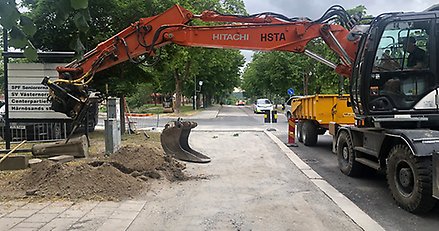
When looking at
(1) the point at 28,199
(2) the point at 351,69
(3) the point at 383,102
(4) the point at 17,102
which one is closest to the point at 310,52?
(2) the point at 351,69

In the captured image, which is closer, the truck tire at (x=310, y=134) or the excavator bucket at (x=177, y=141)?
the excavator bucket at (x=177, y=141)

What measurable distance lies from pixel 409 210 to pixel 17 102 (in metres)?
10.5

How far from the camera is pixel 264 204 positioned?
7.14m

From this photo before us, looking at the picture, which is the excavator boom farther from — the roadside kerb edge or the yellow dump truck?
the yellow dump truck

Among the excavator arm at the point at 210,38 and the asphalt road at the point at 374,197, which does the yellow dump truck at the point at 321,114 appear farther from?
the excavator arm at the point at 210,38

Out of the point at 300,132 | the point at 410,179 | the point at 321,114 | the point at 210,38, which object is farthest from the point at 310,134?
the point at 410,179

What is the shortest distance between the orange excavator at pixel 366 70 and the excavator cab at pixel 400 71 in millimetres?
16

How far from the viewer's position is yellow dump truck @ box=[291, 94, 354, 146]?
13844mm

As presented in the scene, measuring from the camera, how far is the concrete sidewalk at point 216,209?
5910mm

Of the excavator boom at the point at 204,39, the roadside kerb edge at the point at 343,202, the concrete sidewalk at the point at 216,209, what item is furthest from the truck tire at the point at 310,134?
the excavator boom at the point at 204,39

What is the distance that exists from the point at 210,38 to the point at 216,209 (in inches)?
171

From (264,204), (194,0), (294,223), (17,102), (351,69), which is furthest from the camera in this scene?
(194,0)

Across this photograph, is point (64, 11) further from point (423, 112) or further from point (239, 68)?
point (239, 68)

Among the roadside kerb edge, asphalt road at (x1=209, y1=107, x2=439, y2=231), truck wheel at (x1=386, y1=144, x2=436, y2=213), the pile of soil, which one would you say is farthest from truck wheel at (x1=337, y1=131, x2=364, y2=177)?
the pile of soil
